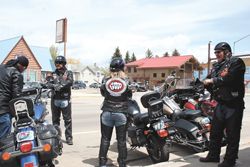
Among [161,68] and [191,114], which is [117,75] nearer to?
[191,114]

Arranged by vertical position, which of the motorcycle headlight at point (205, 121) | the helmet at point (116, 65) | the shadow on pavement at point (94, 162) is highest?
the helmet at point (116, 65)

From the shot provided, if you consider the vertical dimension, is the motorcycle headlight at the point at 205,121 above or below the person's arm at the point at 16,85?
below

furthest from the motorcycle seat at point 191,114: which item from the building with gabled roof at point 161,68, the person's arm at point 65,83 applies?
the building with gabled roof at point 161,68

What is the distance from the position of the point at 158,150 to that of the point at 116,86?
55.2 inches

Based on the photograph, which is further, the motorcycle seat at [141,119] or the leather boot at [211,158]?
the motorcycle seat at [141,119]

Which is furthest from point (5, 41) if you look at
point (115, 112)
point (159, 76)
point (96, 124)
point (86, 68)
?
point (86, 68)

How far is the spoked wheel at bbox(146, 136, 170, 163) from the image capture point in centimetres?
537

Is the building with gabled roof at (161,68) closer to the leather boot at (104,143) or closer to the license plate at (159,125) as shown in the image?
the license plate at (159,125)

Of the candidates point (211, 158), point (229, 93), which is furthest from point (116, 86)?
point (211, 158)

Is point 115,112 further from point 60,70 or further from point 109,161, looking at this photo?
point 60,70

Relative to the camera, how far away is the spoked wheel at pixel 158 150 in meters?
5.37

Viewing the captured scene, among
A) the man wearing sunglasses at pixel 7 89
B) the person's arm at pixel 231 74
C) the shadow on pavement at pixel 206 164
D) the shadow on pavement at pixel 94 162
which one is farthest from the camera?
the shadow on pavement at pixel 94 162

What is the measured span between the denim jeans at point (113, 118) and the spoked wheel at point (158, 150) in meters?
0.82

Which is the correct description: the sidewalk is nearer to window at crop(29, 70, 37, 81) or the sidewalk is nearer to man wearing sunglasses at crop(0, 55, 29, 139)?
man wearing sunglasses at crop(0, 55, 29, 139)
